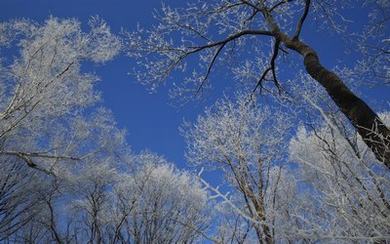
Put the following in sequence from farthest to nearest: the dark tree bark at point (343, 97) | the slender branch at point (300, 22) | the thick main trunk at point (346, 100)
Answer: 1. the slender branch at point (300, 22)
2. the thick main trunk at point (346, 100)
3. the dark tree bark at point (343, 97)

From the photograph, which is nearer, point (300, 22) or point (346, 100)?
point (346, 100)

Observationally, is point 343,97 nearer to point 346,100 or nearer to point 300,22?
point 346,100

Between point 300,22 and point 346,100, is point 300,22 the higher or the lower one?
the higher one

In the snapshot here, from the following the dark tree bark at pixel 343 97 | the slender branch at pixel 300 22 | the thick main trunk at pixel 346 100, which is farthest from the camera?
the slender branch at pixel 300 22

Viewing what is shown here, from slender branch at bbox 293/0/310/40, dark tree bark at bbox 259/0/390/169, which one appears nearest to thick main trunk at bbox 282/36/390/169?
dark tree bark at bbox 259/0/390/169

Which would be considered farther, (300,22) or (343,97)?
(300,22)

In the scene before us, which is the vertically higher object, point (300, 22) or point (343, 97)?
point (300, 22)

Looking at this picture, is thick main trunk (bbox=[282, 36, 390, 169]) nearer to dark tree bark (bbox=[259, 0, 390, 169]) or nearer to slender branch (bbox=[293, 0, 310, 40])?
dark tree bark (bbox=[259, 0, 390, 169])

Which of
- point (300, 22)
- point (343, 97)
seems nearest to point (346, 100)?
point (343, 97)

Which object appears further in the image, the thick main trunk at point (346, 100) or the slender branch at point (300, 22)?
the slender branch at point (300, 22)

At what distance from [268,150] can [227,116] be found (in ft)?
5.78

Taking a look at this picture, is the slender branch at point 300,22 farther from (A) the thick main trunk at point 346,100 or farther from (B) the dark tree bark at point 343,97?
(A) the thick main trunk at point 346,100

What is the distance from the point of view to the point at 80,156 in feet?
34.7

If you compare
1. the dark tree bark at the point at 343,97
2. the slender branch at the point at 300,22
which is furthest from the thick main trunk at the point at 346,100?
the slender branch at the point at 300,22
